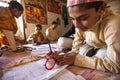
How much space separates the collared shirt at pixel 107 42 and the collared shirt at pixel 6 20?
0.75 meters

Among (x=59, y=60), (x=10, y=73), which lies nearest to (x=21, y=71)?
(x=10, y=73)

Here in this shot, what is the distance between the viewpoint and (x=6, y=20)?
1.17 m

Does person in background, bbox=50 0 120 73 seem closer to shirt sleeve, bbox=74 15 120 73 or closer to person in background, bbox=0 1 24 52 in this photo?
shirt sleeve, bbox=74 15 120 73

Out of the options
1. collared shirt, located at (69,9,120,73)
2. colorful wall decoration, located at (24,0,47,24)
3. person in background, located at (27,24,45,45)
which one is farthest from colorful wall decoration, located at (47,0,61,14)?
collared shirt, located at (69,9,120,73)

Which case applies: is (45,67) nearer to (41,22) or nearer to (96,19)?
(96,19)

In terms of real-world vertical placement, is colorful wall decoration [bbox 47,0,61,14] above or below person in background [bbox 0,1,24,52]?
above

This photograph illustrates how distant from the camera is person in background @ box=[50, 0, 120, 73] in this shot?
1.86 feet

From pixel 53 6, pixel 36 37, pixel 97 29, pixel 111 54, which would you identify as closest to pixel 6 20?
Answer: pixel 36 37

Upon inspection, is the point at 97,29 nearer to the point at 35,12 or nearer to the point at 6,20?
the point at 6,20

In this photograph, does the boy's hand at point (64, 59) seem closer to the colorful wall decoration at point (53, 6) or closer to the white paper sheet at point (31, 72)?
the white paper sheet at point (31, 72)

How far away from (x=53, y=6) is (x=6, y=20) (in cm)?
137

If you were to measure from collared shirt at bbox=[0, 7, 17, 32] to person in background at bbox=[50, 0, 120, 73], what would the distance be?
0.65m

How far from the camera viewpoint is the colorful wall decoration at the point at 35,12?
6.48ft

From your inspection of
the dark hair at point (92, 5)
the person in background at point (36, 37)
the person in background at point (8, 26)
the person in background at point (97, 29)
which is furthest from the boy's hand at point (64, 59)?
the person in background at point (36, 37)
